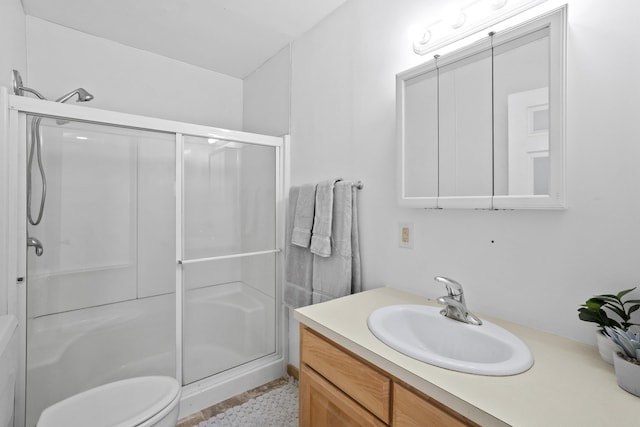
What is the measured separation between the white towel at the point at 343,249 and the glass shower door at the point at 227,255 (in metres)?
0.63

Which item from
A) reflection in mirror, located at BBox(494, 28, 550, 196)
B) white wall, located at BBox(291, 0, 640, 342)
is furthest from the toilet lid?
reflection in mirror, located at BBox(494, 28, 550, 196)

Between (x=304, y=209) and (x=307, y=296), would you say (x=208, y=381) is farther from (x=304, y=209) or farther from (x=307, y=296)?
(x=304, y=209)

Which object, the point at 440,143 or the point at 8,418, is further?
the point at 440,143

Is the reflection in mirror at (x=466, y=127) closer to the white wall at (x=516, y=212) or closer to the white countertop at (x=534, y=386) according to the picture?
the white wall at (x=516, y=212)

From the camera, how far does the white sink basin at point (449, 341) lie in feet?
2.52

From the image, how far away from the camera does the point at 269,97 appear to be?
2.39 metres

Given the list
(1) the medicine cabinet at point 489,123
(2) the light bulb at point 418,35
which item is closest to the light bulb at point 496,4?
(1) the medicine cabinet at point 489,123

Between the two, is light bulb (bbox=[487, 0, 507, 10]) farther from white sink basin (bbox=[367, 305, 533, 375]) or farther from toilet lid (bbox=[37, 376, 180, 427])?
toilet lid (bbox=[37, 376, 180, 427])

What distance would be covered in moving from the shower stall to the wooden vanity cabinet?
967 millimetres

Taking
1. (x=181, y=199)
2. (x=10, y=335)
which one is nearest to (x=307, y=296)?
(x=181, y=199)

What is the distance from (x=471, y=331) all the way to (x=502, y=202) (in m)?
0.44

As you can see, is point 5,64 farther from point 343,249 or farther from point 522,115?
point 522,115

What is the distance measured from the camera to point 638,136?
80 cm

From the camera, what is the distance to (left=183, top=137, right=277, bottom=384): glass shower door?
1.81 meters
